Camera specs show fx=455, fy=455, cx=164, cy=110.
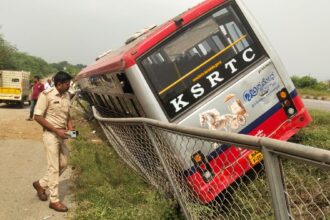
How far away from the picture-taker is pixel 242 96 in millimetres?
6672

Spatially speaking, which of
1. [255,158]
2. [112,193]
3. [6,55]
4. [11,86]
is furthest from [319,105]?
[6,55]

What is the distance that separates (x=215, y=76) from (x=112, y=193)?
2284 millimetres

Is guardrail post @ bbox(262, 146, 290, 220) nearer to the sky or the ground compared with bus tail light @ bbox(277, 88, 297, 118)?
nearer to the sky

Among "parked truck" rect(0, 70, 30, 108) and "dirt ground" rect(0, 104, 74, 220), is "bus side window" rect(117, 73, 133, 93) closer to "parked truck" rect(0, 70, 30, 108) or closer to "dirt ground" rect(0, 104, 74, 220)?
"dirt ground" rect(0, 104, 74, 220)

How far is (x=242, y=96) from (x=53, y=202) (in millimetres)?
3081

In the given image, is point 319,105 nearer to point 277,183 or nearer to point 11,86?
point 11,86

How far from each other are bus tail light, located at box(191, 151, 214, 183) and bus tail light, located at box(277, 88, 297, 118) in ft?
7.77

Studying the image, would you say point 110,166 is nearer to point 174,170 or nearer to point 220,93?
point 220,93

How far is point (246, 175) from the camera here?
3438 millimetres

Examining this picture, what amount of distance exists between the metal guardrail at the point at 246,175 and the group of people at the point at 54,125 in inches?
38.7

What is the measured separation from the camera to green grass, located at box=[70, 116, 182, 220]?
5340mm

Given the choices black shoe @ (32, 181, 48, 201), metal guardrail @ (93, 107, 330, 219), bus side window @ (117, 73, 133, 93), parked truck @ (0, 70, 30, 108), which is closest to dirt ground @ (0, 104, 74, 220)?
black shoe @ (32, 181, 48, 201)

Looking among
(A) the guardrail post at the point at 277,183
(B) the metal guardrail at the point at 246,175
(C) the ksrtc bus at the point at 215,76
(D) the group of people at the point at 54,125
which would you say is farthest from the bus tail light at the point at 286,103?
(A) the guardrail post at the point at 277,183

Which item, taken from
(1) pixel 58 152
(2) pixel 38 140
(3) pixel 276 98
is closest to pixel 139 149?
(1) pixel 58 152
